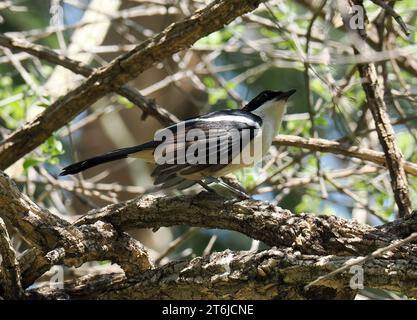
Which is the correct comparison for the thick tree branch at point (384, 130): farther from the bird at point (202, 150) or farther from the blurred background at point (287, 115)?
the bird at point (202, 150)

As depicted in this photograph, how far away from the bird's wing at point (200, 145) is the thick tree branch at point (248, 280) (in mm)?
771

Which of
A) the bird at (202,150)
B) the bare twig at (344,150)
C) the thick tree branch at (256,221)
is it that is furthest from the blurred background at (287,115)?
the thick tree branch at (256,221)

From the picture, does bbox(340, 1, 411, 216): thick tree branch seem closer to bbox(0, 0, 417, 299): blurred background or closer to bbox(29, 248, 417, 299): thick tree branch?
bbox(0, 0, 417, 299): blurred background

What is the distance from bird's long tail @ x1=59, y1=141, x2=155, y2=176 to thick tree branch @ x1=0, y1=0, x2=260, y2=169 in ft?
1.49

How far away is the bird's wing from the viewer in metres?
4.40

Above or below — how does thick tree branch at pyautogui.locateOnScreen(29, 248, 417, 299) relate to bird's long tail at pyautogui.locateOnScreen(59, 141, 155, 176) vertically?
below

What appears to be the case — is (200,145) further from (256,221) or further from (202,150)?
(256,221)

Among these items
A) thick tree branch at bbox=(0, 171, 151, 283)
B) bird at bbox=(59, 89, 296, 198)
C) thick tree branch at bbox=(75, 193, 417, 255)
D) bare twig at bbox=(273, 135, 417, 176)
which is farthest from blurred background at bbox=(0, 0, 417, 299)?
thick tree branch at bbox=(0, 171, 151, 283)

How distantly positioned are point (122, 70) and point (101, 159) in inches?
24.8

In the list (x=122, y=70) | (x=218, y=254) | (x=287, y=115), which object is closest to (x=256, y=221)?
Result: (x=218, y=254)

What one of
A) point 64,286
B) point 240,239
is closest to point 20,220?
point 64,286

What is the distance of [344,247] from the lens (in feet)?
12.0

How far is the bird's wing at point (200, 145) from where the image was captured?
4.40m

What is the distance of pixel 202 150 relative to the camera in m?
4.55
